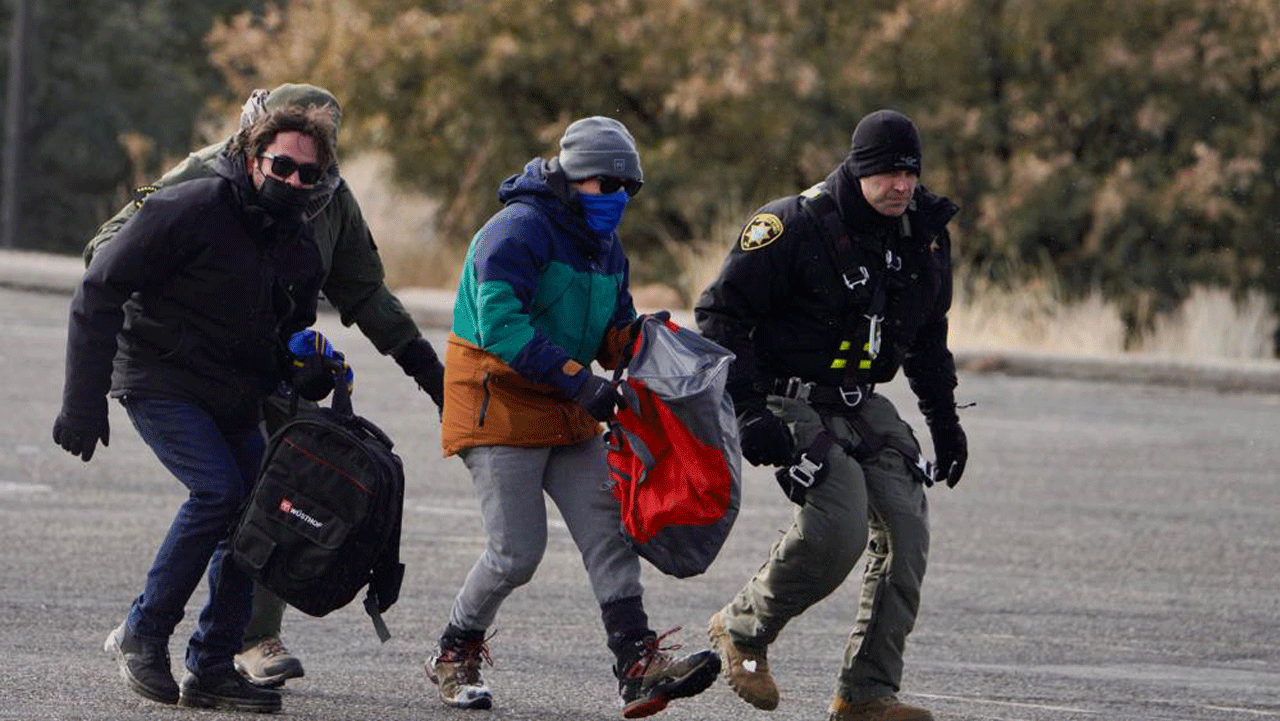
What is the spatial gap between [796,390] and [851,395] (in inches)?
6.1

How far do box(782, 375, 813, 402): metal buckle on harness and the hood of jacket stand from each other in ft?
2.03

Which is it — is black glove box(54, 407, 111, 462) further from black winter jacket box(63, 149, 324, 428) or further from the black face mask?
the black face mask

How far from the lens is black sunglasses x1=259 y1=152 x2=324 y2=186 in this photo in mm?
6516

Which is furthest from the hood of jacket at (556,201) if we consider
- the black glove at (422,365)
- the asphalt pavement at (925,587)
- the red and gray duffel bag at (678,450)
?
the asphalt pavement at (925,587)

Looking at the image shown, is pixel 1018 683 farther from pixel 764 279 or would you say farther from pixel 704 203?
pixel 704 203

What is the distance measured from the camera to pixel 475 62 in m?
23.0

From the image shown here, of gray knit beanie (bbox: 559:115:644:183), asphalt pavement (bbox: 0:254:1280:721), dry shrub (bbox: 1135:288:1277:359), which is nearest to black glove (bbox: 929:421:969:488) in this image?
asphalt pavement (bbox: 0:254:1280:721)

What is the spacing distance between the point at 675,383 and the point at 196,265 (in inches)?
49.8

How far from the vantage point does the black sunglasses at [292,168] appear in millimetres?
6516

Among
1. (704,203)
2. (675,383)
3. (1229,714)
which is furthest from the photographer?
(704,203)

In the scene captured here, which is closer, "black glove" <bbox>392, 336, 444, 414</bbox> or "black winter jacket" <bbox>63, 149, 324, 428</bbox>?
"black winter jacket" <bbox>63, 149, 324, 428</bbox>

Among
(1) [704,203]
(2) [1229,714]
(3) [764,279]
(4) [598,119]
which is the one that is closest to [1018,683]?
(2) [1229,714]

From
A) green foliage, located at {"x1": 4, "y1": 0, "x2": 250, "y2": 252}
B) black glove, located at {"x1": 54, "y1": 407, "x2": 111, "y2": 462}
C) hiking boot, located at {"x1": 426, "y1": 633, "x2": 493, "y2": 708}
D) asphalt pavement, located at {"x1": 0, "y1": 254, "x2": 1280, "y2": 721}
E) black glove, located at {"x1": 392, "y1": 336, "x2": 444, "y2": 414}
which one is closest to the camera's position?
black glove, located at {"x1": 54, "y1": 407, "x2": 111, "y2": 462}

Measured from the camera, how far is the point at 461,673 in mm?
6891
